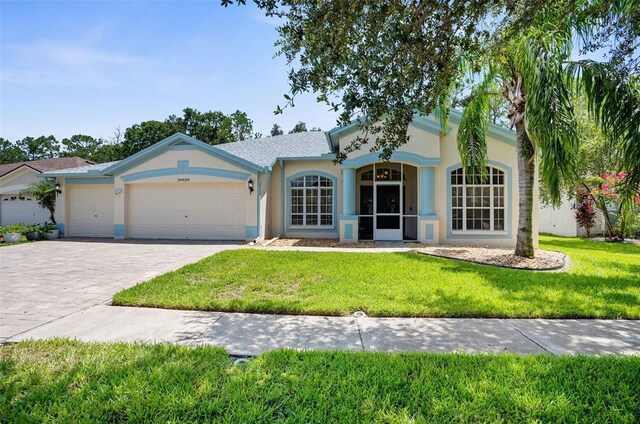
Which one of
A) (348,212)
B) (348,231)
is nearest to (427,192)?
(348,212)

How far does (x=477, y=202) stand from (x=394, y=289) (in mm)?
9212

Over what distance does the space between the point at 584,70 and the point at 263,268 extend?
8963 mm

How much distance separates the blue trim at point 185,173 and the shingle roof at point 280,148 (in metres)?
1.12

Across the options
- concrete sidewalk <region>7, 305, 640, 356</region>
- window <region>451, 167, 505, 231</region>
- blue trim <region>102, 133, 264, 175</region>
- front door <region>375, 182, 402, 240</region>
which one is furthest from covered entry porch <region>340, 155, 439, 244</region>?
concrete sidewalk <region>7, 305, 640, 356</region>

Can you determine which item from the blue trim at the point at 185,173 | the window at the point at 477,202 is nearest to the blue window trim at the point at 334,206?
the blue trim at the point at 185,173

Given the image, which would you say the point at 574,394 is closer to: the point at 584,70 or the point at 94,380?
the point at 94,380

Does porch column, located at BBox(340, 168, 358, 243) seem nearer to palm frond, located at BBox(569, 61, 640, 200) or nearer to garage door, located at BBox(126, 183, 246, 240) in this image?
garage door, located at BBox(126, 183, 246, 240)

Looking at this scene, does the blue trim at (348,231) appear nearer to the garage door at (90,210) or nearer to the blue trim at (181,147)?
the blue trim at (181,147)

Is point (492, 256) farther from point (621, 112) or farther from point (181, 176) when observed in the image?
point (181, 176)

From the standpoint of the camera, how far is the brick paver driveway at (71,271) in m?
5.23

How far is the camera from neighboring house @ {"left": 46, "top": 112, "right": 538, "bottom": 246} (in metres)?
13.4

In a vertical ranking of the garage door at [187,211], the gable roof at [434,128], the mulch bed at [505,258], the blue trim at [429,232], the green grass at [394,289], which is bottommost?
the green grass at [394,289]

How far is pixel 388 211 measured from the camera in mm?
14562

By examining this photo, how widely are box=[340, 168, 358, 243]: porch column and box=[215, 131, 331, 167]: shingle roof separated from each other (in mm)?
1910
